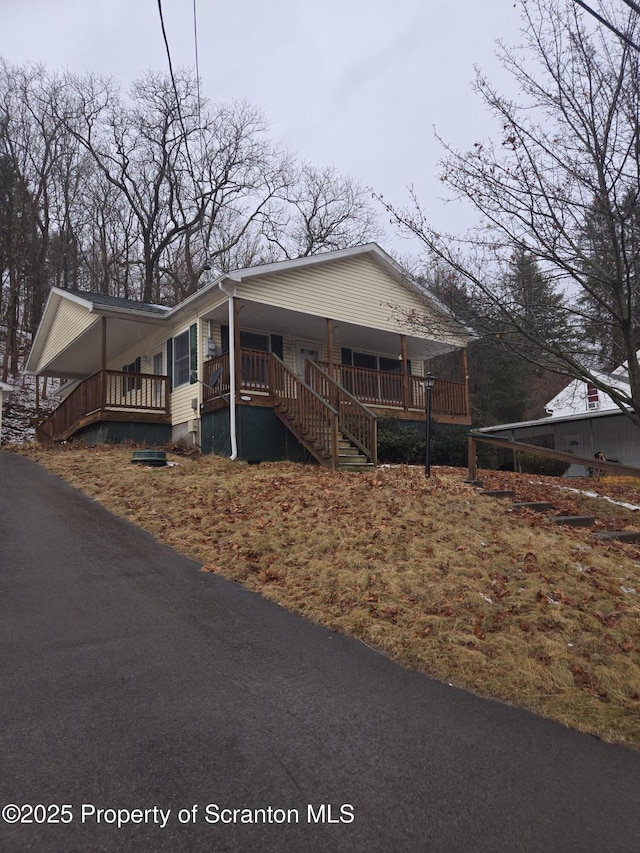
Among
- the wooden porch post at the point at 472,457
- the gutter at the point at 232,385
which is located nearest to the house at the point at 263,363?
the gutter at the point at 232,385

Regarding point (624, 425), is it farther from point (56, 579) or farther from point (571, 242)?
point (56, 579)

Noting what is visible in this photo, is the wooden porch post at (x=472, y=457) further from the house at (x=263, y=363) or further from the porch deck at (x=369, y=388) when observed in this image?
the porch deck at (x=369, y=388)

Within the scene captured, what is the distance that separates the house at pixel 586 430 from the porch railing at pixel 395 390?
7.87 feet

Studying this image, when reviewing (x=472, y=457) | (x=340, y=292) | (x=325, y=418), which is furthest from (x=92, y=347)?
(x=472, y=457)

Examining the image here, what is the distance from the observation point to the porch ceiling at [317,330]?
568 inches

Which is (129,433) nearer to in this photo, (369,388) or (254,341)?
(254,341)

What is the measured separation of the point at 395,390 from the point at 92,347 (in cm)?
990

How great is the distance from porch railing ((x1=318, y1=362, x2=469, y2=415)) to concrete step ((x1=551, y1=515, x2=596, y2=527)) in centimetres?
827

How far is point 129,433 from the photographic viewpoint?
50.0 ft

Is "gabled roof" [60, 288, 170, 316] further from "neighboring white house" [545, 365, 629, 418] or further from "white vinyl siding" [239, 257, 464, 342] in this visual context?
"neighboring white house" [545, 365, 629, 418]

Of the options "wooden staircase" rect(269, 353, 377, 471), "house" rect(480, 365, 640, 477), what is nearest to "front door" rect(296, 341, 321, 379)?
"wooden staircase" rect(269, 353, 377, 471)

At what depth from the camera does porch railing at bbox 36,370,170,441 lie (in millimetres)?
15078


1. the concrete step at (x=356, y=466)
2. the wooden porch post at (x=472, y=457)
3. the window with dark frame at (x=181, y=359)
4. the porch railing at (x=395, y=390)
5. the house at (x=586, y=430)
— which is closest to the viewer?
the wooden porch post at (x=472, y=457)

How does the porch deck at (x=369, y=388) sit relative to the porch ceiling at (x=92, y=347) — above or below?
below
